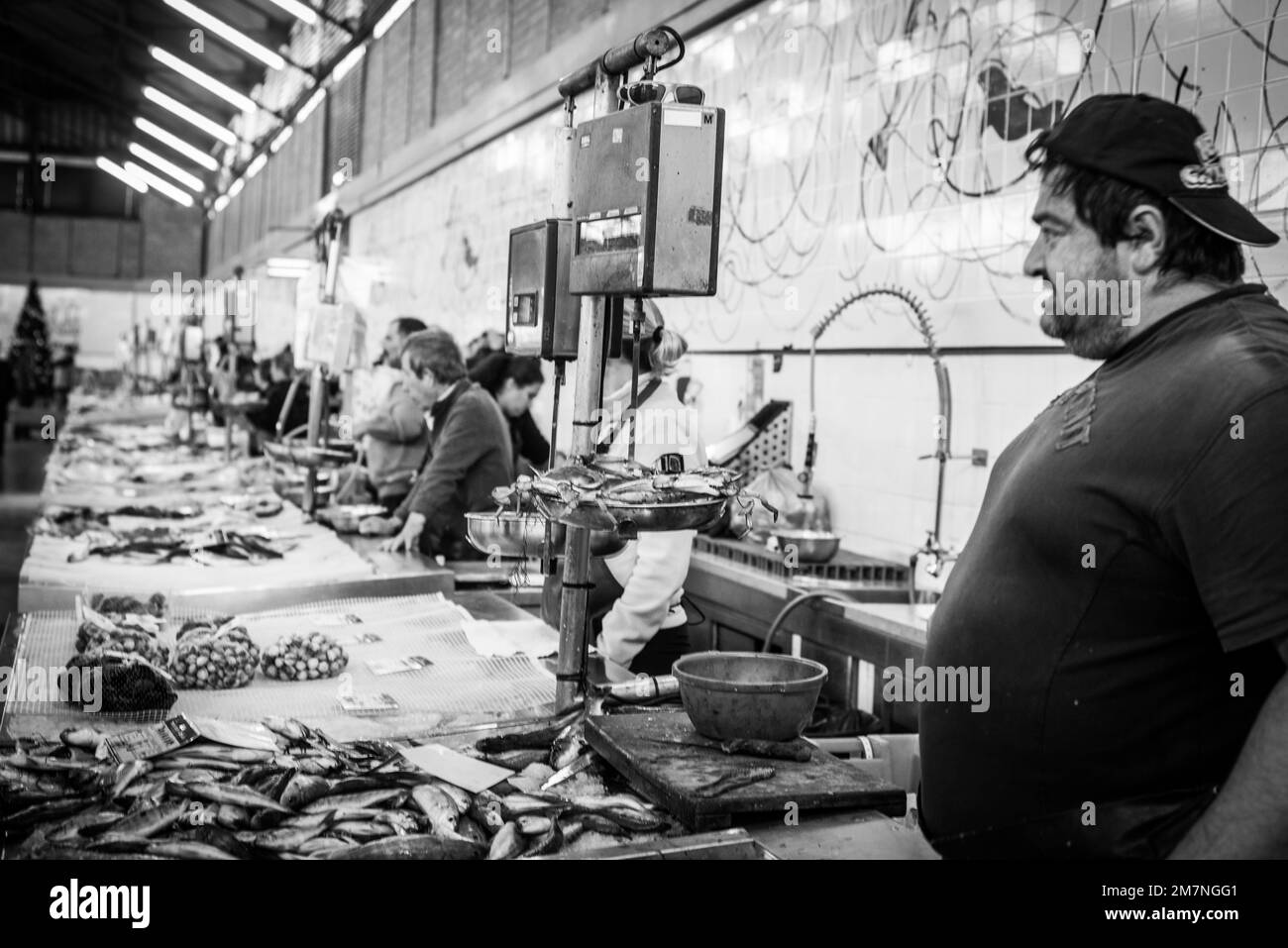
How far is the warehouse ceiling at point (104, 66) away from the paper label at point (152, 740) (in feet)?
57.7

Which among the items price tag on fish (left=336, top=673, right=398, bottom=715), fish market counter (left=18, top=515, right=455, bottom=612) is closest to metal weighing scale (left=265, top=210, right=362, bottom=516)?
fish market counter (left=18, top=515, right=455, bottom=612)

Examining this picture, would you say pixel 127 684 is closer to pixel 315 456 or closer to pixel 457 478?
pixel 457 478

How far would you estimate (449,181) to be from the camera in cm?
1210

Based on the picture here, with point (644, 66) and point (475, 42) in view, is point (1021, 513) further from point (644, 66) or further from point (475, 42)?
point (475, 42)

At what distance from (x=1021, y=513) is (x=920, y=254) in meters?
3.21

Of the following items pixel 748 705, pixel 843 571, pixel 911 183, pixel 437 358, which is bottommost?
pixel 843 571

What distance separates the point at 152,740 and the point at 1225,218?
2.22 metres

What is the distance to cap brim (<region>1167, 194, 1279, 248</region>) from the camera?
175 centimetres

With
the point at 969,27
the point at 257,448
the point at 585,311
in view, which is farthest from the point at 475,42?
the point at 585,311

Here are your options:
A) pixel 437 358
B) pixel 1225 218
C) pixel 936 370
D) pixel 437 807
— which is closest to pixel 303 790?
pixel 437 807

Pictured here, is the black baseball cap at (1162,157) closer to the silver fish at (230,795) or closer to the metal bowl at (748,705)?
the metal bowl at (748,705)

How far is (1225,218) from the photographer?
1780mm

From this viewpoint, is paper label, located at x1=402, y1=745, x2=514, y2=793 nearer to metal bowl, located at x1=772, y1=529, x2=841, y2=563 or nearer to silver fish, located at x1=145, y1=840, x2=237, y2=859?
silver fish, located at x1=145, y1=840, x2=237, y2=859

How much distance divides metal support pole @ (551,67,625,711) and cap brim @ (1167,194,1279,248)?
4.02ft
